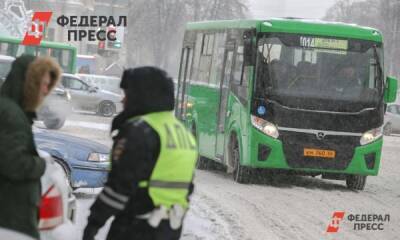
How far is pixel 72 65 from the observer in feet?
159

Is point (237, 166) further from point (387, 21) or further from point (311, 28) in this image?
point (387, 21)

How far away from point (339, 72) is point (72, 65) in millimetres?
32226

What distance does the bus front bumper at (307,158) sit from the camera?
1689cm

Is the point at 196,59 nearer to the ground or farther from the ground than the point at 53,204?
nearer to the ground

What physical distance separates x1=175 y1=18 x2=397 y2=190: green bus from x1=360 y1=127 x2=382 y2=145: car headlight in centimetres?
2

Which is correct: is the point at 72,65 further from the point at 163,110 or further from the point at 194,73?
the point at 163,110

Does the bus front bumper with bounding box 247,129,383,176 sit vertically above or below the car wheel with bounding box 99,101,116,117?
above

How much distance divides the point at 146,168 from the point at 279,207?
357 inches

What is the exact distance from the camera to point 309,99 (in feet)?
56.0

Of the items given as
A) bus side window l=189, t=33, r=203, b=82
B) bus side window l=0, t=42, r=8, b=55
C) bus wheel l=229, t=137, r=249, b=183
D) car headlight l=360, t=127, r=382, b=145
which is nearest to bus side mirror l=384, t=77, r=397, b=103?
car headlight l=360, t=127, r=382, b=145

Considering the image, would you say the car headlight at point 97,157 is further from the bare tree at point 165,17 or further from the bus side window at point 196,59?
the bare tree at point 165,17

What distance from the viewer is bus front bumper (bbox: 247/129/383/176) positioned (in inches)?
665
